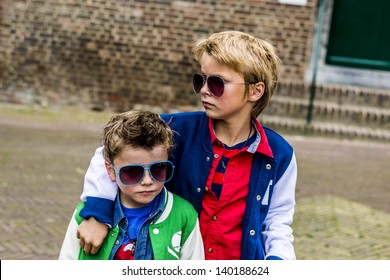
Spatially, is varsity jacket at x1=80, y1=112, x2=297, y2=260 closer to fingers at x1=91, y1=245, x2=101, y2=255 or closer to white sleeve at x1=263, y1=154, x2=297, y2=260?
white sleeve at x1=263, y1=154, x2=297, y2=260

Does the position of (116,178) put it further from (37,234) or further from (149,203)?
(37,234)

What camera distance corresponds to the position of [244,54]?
98.0 inches

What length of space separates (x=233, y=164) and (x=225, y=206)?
17 cm

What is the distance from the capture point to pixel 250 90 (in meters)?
2.58

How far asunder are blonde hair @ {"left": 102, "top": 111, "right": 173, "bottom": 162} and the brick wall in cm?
877

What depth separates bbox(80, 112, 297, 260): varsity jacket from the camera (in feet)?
8.26

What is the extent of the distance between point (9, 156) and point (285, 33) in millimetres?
5354

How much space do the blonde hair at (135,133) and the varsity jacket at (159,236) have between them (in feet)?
0.65

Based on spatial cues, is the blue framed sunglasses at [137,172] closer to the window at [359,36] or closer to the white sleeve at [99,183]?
the white sleeve at [99,183]

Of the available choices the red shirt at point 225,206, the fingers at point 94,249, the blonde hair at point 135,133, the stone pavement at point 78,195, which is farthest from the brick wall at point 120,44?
the fingers at point 94,249

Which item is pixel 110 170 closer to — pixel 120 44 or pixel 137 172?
pixel 137 172

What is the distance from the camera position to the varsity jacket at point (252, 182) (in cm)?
252

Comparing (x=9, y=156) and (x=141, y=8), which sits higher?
(x=141, y=8)

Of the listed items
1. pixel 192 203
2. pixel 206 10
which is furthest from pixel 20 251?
pixel 206 10
